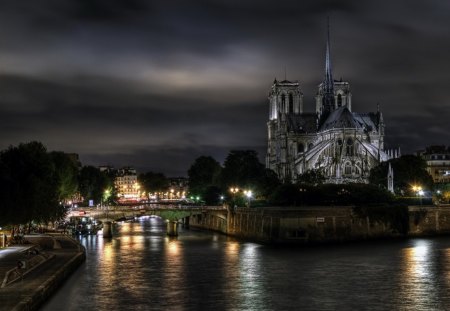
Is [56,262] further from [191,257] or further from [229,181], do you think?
[229,181]

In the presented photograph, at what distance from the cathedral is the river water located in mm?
62870

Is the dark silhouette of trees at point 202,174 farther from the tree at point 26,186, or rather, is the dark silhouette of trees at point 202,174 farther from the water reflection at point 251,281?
the water reflection at point 251,281

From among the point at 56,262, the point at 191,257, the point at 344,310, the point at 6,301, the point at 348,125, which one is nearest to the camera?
the point at 6,301

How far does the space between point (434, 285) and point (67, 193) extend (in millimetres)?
54910

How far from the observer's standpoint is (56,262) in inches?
1670

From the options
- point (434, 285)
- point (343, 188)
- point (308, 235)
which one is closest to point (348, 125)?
point (343, 188)

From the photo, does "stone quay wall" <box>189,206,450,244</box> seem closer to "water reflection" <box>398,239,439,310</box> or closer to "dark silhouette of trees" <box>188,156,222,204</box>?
"water reflection" <box>398,239,439,310</box>

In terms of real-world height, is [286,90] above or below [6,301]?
above

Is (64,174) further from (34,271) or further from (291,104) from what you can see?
(291,104)

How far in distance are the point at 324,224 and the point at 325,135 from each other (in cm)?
7129

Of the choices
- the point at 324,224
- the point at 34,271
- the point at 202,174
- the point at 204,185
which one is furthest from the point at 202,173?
the point at 34,271

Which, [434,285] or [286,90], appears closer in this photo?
[434,285]

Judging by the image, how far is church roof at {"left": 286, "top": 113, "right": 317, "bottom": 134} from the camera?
487 feet

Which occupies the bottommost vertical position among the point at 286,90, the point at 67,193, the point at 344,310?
the point at 344,310
